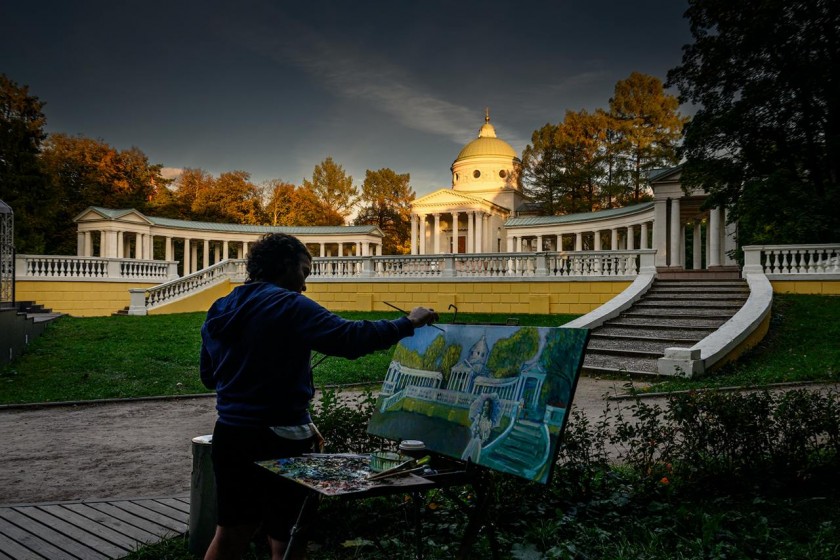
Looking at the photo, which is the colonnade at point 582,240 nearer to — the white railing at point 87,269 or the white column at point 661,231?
the white column at point 661,231

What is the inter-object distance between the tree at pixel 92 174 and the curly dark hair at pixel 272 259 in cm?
4976

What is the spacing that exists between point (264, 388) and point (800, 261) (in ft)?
68.1

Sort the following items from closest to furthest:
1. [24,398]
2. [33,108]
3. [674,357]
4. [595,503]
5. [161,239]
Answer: [595,503] < [24,398] < [674,357] < [33,108] < [161,239]

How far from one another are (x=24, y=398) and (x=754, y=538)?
37.6 ft

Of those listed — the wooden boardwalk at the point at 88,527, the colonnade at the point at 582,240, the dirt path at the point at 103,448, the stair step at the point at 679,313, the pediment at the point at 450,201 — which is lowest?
the dirt path at the point at 103,448

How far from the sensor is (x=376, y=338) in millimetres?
2773

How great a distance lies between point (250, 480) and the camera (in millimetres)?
2920

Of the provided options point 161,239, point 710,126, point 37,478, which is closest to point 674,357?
point 710,126

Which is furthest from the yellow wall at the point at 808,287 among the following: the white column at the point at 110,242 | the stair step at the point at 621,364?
the white column at the point at 110,242

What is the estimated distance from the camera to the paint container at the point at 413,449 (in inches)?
128

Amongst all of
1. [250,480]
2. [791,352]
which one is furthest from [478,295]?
[250,480]

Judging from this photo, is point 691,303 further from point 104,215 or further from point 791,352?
point 104,215

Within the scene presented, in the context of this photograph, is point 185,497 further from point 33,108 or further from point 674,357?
point 33,108

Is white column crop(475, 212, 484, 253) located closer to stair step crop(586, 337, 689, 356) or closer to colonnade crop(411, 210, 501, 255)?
colonnade crop(411, 210, 501, 255)
